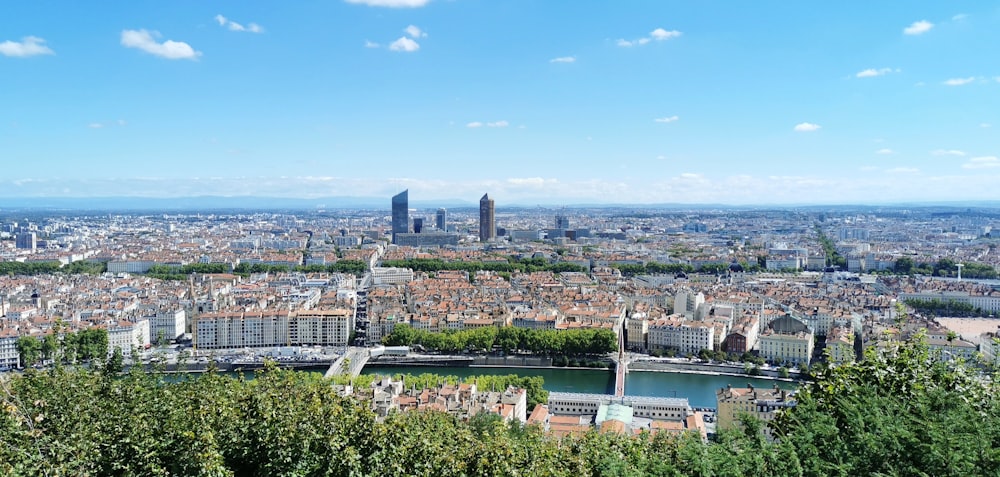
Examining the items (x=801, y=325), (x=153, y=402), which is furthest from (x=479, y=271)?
(x=153, y=402)

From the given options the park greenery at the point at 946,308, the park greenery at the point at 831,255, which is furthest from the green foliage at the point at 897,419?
the park greenery at the point at 831,255

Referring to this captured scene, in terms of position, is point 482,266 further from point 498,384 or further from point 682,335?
point 498,384

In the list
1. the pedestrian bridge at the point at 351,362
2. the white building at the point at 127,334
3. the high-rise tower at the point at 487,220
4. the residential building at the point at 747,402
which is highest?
the high-rise tower at the point at 487,220

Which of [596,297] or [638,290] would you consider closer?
[596,297]

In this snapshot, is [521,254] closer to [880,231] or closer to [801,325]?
[801,325]

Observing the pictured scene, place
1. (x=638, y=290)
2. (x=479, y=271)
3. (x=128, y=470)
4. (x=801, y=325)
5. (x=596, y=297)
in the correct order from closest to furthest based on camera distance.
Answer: (x=128, y=470) → (x=801, y=325) → (x=596, y=297) → (x=638, y=290) → (x=479, y=271)

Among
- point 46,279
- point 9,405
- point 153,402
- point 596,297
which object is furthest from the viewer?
point 46,279

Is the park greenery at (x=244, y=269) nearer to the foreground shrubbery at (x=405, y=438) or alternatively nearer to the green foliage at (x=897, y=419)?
the foreground shrubbery at (x=405, y=438)

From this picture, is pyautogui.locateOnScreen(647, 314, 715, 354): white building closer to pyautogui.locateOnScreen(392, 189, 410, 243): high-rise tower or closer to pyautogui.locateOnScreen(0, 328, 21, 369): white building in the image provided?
pyautogui.locateOnScreen(0, 328, 21, 369): white building
